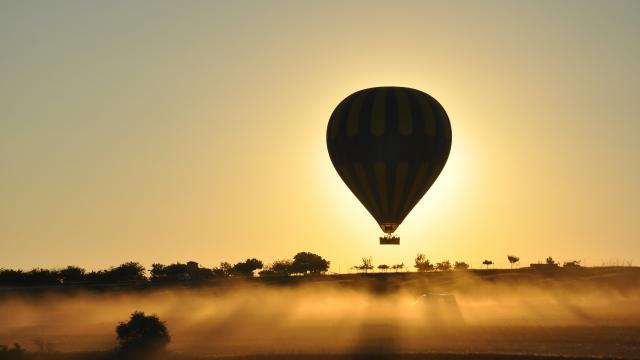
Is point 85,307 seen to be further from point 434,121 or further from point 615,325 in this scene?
point 615,325

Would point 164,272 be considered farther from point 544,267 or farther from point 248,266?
point 544,267

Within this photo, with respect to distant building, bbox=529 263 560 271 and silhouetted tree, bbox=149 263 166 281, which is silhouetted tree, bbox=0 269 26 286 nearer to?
silhouetted tree, bbox=149 263 166 281

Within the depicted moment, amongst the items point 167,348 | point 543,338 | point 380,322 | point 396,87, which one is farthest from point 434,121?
point 167,348

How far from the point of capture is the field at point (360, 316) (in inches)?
Answer: 2522

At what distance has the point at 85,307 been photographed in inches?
3957

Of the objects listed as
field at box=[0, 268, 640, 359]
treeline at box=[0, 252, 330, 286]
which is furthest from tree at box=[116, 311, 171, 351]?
treeline at box=[0, 252, 330, 286]

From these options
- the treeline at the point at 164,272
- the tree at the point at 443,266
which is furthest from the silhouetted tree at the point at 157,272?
the tree at the point at 443,266

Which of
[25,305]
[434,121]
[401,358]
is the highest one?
[434,121]

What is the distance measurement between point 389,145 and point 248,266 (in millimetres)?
59062

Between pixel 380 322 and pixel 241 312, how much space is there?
1734 centimetres

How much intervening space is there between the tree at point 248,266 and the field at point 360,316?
16252 millimetres

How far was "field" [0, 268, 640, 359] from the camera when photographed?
210ft

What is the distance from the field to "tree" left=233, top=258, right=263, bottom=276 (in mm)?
16252

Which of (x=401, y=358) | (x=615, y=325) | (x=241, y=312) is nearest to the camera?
(x=401, y=358)
